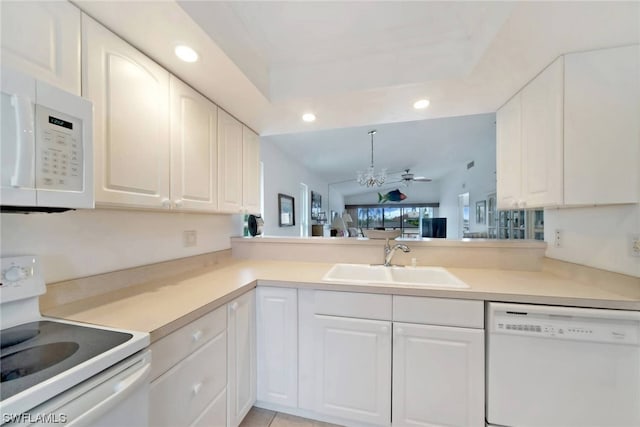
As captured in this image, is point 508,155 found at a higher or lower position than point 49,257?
higher

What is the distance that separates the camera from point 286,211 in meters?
3.94

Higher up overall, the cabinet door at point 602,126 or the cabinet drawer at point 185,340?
the cabinet door at point 602,126

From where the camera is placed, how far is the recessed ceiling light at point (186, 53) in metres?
1.17

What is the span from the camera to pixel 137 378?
73 centimetres

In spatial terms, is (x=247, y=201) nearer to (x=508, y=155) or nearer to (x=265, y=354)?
(x=265, y=354)

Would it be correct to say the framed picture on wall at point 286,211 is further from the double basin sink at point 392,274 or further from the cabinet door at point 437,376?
the cabinet door at point 437,376

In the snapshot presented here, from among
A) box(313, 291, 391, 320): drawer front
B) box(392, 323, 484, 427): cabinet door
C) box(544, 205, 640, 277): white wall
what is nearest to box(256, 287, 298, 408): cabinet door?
box(313, 291, 391, 320): drawer front

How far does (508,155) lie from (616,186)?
61 cm

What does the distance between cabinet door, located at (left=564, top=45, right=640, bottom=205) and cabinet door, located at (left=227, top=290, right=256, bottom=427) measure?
1.81m

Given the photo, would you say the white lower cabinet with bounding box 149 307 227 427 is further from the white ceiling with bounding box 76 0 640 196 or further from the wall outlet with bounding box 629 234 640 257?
the wall outlet with bounding box 629 234 640 257

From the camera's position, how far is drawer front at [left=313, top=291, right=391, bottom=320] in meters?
1.37

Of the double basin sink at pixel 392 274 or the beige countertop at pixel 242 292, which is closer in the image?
the beige countertop at pixel 242 292

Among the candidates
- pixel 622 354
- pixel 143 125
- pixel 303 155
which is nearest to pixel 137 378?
pixel 143 125

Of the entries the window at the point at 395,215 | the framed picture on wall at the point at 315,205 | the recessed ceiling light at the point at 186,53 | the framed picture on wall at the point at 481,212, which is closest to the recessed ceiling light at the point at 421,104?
the recessed ceiling light at the point at 186,53
